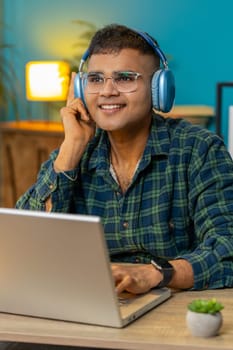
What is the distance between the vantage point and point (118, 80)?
1.92m

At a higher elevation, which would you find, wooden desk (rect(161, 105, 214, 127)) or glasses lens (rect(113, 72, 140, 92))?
glasses lens (rect(113, 72, 140, 92))

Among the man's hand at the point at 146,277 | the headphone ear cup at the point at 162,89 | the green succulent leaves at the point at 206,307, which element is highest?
the headphone ear cup at the point at 162,89

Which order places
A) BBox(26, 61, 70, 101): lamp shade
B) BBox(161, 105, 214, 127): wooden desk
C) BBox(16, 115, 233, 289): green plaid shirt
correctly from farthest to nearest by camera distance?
BBox(26, 61, 70, 101): lamp shade, BBox(161, 105, 214, 127): wooden desk, BBox(16, 115, 233, 289): green plaid shirt

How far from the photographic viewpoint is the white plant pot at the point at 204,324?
138cm

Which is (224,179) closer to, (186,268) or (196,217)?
(196,217)

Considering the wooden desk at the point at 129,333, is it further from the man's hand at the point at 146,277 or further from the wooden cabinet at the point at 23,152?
the wooden cabinet at the point at 23,152

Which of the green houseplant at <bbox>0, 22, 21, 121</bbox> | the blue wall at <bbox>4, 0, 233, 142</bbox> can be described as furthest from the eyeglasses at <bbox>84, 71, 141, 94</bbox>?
the green houseplant at <bbox>0, 22, 21, 121</bbox>

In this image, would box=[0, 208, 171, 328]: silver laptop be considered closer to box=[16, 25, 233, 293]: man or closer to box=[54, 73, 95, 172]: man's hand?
box=[16, 25, 233, 293]: man

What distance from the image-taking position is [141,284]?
5.21 ft

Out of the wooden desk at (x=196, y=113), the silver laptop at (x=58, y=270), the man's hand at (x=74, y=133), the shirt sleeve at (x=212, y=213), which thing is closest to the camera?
the silver laptop at (x=58, y=270)

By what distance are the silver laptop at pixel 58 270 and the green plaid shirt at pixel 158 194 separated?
0.40m

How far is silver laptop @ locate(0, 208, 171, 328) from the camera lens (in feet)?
4.41

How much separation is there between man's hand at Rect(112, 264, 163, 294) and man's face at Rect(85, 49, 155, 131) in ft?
1.35

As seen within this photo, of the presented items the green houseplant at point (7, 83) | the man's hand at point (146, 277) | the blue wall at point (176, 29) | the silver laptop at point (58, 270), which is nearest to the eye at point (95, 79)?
the man's hand at point (146, 277)
